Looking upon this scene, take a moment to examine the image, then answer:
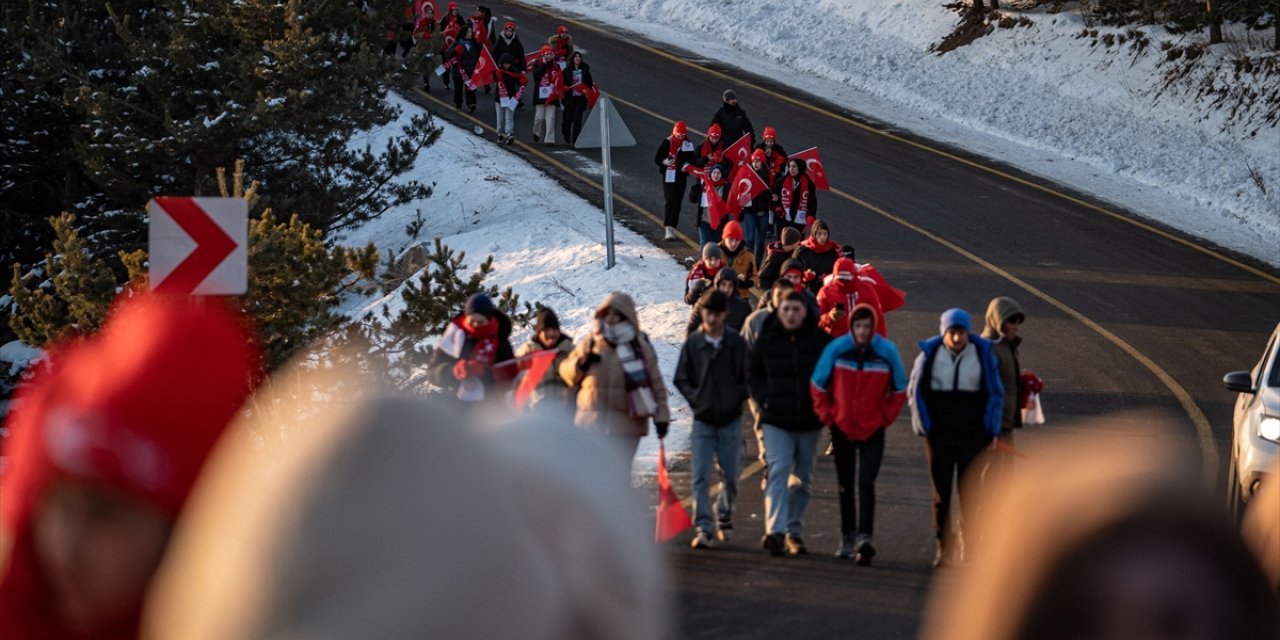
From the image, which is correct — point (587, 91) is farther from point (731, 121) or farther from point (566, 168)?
point (731, 121)

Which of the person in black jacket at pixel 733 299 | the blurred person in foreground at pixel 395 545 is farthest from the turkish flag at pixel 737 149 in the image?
the blurred person in foreground at pixel 395 545

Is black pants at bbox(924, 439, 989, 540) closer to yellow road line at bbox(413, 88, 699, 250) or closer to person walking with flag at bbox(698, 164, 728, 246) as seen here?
person walking with flag at bbox(698, 164, 728, 246)

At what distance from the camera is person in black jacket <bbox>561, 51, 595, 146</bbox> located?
26.8 metres

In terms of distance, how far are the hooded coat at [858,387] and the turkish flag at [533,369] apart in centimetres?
173

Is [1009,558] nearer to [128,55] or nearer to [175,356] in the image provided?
[175,356]

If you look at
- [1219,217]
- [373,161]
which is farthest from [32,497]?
[1219,217]

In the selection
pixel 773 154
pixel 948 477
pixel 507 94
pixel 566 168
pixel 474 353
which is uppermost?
pixel 474 353

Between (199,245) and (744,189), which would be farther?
(744,189)

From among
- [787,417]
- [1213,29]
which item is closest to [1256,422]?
[787,417]

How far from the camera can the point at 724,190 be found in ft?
67.1

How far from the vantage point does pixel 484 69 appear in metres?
28.1

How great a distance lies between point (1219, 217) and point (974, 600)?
2477 cm

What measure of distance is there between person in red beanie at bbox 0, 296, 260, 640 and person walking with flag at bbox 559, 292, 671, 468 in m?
6.97

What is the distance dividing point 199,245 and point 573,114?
18937 mm
